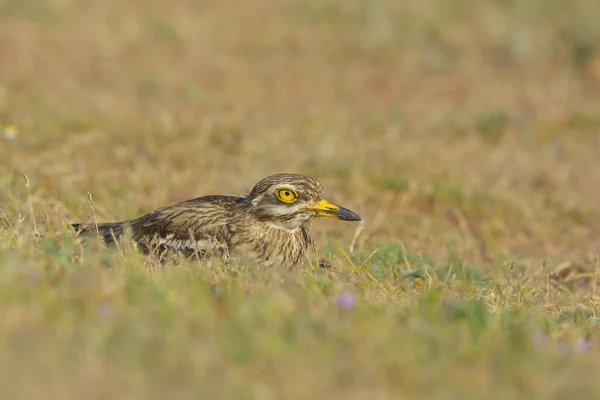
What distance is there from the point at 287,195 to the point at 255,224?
1.04 ft

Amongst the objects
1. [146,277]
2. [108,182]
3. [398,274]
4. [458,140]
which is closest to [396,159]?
[458,140]

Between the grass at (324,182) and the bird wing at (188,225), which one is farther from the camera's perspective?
the bird wing at (188,225)

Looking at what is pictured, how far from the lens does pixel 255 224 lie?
7.84 metres

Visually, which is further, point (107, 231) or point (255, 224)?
point (107, 231)

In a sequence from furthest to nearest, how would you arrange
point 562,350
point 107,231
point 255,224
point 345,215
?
point 107,231, point 345,215, point 255,224, point 562,350

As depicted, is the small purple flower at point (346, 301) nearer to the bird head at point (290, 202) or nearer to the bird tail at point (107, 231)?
the bird head at point (290, 202)

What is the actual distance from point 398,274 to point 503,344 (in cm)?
260

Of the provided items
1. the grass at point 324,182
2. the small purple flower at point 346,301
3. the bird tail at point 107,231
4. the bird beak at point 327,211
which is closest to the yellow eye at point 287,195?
the bird beak at point 327,211

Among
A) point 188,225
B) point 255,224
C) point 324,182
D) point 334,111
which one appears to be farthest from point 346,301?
point 334,111

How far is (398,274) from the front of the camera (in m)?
7.67

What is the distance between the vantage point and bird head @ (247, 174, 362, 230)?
7875 millimetres

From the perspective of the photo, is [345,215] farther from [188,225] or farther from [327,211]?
[188,225]

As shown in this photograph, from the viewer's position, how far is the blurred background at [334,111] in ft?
36.1

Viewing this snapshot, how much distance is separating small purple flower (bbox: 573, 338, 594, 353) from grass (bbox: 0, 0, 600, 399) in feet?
0.07
